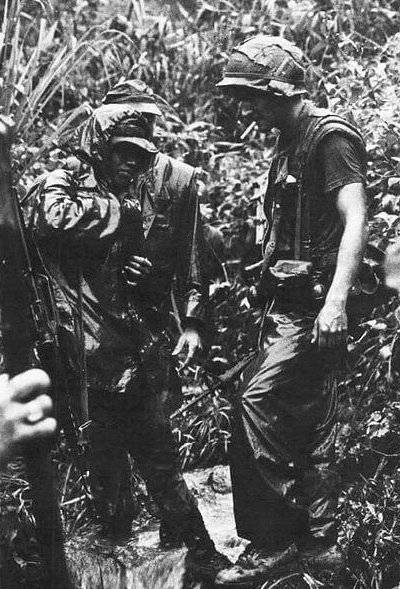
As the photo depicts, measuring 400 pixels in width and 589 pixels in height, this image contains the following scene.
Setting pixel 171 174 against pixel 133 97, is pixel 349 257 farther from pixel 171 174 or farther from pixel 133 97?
pixel 133 97

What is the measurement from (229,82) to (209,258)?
1.20 m

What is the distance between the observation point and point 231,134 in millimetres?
8125

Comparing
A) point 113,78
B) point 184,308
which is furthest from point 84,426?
point 113,78

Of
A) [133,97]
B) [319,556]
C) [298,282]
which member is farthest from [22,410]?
[133,97]

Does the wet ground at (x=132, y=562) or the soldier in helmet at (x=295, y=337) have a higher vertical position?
the soldier in helmet at (x=295, y=337)

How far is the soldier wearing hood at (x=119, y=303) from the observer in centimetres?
466

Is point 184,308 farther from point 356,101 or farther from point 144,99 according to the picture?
point 356,101

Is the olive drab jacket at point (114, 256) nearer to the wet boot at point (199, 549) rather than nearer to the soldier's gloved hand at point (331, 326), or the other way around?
the wet boot at point (199, 549)

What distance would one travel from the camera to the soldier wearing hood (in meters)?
4.66

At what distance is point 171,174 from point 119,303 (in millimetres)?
802

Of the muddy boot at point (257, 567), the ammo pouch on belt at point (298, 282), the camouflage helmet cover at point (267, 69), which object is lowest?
the muddy boot at point (257, 567)

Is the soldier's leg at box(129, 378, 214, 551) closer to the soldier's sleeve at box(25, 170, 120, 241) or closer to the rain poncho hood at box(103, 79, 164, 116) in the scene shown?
the soldier's sleeve at box(25, 170, 120, 241)

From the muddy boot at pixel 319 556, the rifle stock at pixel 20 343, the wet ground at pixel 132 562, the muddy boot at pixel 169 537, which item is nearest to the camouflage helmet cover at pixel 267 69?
the rifle stock at pixel 20 343

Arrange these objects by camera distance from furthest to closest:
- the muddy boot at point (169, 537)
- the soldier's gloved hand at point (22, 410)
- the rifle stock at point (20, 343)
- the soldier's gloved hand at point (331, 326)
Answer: the muddy boot at point (169, 537) < the soldier's gloved hand at point (331, 326) < the rifle stock at point (20, 343) < the soldier's gloved hand at point (22, 410)
